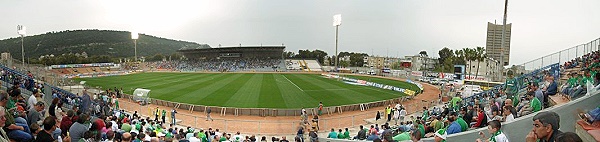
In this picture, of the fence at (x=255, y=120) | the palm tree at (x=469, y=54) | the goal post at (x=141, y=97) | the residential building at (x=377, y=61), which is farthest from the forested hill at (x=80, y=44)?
the palm tree at (x=469, y=54)

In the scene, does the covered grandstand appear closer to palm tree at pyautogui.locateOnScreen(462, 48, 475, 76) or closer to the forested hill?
palm tree at pyautogui.locateOnScreen(462, 48, 475, 76)

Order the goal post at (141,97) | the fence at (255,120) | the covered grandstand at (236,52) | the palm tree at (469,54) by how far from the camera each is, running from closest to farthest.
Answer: the fence at (255,120) < the goal post at (141,97) < the palm tree at (469,54) < the covered grandstand at (236,52)

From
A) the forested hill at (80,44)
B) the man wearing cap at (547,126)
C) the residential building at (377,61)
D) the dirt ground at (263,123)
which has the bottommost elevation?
the dirt ground at (263,123)

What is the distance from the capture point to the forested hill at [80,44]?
12506 centimetres

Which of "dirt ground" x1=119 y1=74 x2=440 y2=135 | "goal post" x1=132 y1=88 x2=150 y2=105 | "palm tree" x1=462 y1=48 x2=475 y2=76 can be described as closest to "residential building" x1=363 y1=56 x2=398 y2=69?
"palm tree" x1=462 y1=48 x2=475 y2=76

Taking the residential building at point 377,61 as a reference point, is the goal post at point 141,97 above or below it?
below

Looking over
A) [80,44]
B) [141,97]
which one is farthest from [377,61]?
[141,97]

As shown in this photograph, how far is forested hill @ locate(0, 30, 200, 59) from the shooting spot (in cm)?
12506

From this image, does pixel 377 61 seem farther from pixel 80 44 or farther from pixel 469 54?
pixel 80 44

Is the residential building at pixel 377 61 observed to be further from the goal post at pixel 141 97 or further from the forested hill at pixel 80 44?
the goal post at pixel 141 97

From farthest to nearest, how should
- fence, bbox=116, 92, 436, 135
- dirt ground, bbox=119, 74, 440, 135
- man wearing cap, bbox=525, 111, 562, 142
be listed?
fence, bbox=116, 92, 436, 135, dirt ground, bbox=119, 74, 440, 135, man wearing cap, bbox=525, 111, 562, 142

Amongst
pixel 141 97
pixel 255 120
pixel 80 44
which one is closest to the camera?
pixel 255 120

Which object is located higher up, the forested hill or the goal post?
the forested hill

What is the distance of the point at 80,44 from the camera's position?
142 m
